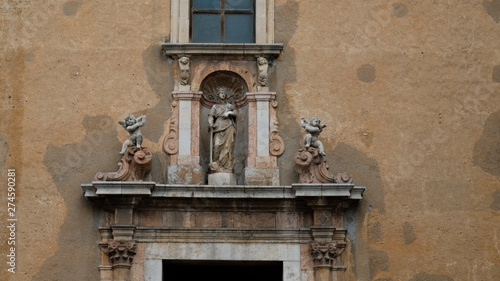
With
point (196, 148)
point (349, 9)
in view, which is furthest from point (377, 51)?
point (196, 148)

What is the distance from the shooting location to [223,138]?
14.9 meters

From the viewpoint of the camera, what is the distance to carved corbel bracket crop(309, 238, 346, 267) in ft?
47.5

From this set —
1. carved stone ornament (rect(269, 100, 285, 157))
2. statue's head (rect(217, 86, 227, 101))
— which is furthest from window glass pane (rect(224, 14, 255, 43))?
carved stone ornament (rect(269, 100, 285, 157))

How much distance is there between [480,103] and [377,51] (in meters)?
1.35

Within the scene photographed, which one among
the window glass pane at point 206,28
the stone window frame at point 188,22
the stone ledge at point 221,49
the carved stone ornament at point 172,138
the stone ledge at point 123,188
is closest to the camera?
the stone ledge at point 123,188

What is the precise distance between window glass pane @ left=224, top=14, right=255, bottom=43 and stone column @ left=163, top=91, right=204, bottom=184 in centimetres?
92

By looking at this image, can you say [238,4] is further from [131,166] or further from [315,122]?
[131,166]

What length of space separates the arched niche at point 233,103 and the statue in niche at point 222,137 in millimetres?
151

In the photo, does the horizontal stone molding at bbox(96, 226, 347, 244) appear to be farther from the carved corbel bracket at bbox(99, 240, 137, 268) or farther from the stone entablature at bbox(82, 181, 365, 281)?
the carved corbel bracket at bbox(99, 240, 137, 268)

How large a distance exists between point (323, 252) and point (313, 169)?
0.96m

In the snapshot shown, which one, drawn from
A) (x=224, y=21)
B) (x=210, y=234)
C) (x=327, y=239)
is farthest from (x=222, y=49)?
(x=327, y=239)

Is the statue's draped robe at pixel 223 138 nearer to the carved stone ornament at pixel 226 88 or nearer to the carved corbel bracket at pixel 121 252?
the carved stone ornament at pixel 226 88

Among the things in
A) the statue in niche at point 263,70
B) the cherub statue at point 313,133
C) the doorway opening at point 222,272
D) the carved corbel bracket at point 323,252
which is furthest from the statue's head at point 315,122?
the doorway opening at point 222,272

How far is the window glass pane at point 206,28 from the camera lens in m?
15.6
